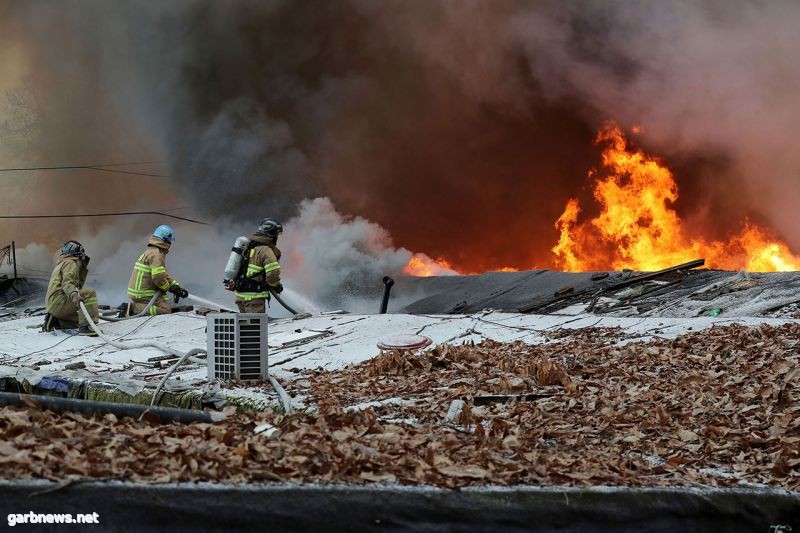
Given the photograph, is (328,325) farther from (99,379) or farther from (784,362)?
(784,362)

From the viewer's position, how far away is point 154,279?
14.6 meters

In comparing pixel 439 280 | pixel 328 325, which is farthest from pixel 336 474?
pixel 439 280

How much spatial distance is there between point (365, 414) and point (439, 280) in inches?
645

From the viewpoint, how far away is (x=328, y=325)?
530 inches

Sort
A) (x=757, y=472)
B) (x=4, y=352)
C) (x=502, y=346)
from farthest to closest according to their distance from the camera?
(x=4, y=352) → (x=502, y=346) → (x=757, y=472)

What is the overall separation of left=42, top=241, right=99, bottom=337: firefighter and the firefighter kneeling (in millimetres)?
2551

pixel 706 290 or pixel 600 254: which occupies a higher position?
pixel 600 254

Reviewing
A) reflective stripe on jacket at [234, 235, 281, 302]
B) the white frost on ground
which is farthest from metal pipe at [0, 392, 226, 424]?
reflective stripe on jacket at [234, 235, 281, 302]

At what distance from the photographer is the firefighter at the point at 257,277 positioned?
1290cm

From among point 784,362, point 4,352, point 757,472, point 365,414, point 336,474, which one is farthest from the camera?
point 4,352

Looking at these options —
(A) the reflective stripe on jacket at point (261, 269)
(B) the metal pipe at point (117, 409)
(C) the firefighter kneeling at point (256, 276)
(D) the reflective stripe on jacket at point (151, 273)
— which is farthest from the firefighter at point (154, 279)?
(B) the metal pipe at point (117, 409)

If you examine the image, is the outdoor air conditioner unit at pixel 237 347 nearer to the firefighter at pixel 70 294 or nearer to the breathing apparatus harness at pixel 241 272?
the breathing apparatus harness at pixel 241 272

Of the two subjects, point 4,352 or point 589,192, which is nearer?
point 4,352

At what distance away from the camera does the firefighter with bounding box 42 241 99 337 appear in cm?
1346
